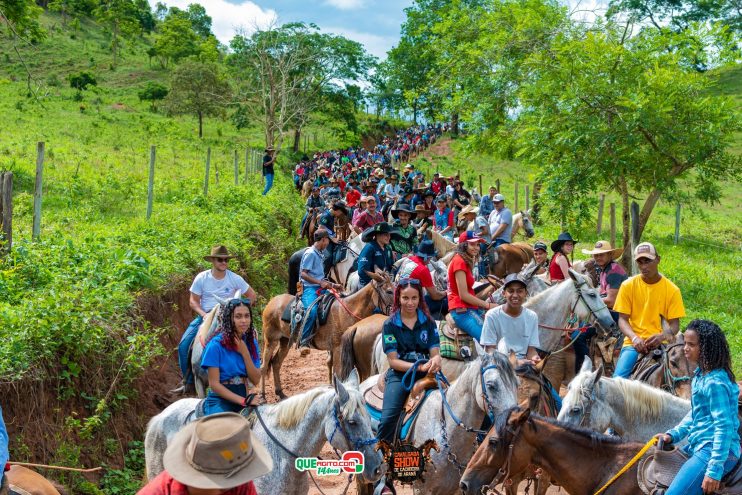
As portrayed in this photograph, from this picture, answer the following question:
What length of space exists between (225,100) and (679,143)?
130 ft

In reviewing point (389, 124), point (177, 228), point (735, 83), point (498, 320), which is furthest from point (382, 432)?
point (389, 124)

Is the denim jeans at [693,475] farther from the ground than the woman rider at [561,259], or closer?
closer

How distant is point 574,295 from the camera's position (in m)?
9.26

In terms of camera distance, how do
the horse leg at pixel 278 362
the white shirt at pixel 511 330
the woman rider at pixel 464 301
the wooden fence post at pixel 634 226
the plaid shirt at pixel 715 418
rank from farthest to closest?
1. the wooden fence post at pixel 634 226
2. the horse leg at pixel 278 362
3. the woman rider at pixel 464 301
4. the white shirt at pixel 511 330
5. the plaid shirt at pixel 715 418

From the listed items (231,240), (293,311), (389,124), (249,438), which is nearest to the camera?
(249,438)

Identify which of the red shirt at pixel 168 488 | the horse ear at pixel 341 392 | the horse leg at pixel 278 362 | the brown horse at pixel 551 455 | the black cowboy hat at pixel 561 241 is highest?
the black cowboy hat at pixel 561 241

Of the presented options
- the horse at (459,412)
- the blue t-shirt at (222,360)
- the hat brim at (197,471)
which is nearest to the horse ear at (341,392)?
the blue t-shirt at (222,360)

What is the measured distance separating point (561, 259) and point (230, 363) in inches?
286

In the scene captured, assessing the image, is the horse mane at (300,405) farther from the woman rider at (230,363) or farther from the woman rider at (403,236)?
the woman rider at (403,236)

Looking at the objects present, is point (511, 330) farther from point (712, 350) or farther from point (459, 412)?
point (712, 350)

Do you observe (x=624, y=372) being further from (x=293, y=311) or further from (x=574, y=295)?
(x=293, y=311)

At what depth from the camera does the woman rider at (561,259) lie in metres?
11.7

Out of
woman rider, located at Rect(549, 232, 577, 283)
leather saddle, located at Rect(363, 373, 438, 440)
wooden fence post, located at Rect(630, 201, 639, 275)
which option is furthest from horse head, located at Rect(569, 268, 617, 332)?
wooden fence post, located at Rect(630, 201, 639, 275)
